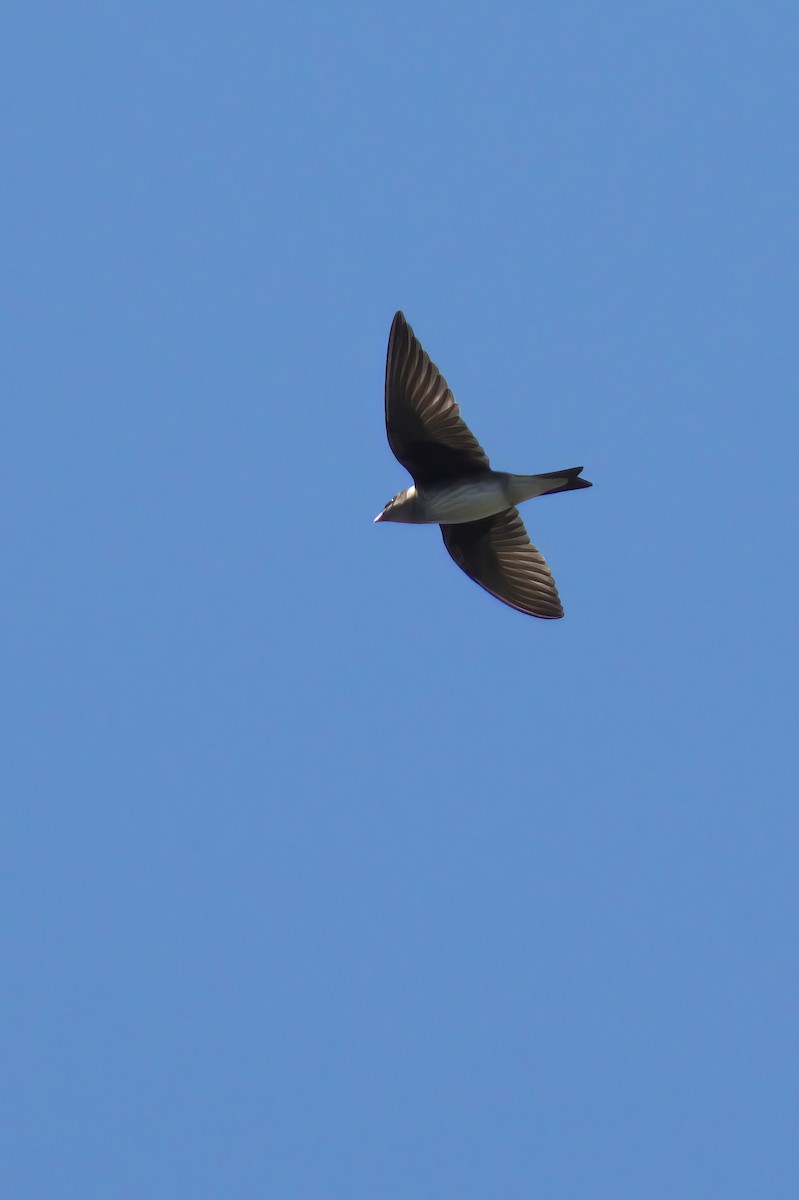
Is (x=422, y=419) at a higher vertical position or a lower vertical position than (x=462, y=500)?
higher

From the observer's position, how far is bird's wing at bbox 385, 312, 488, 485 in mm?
10461

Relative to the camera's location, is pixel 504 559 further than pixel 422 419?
Yes

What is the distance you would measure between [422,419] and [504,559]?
146 centimetres

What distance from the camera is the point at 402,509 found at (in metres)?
11.1

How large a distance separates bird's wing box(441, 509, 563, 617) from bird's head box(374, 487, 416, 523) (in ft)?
2.57

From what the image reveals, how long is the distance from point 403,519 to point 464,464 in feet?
1.68

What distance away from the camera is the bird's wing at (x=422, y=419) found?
10461mm

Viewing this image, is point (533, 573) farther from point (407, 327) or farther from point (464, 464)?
point (407, 327)

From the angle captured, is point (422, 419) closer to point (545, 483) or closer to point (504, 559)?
point (545, 483)

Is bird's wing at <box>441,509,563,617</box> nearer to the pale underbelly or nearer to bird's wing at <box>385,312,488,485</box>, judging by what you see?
the pale underbelly

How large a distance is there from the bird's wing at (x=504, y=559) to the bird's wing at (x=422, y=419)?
89 cm

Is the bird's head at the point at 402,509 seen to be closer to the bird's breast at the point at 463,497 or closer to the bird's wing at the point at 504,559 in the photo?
the bird's breast at the point at 463,497

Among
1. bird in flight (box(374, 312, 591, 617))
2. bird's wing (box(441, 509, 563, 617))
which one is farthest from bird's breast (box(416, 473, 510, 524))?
bird's wing (box(441, 509, 563, 617))

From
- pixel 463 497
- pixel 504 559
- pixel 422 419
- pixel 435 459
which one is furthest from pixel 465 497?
pixel 504 559
